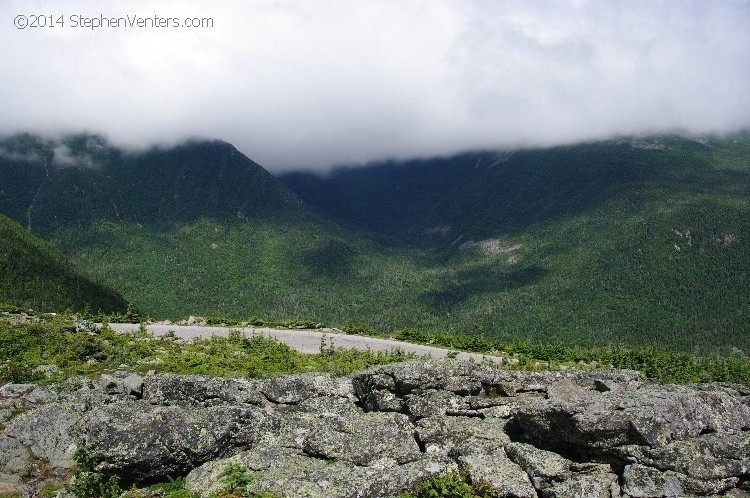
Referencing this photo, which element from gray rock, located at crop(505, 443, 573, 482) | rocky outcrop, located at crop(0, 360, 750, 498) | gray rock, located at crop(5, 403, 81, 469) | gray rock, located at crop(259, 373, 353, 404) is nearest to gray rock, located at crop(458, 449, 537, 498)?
rocky outcrop, located at crop(0, 360, 750, 498)

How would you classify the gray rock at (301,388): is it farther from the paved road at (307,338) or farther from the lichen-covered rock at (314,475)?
the paved road at (307,338)

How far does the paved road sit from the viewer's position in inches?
1277

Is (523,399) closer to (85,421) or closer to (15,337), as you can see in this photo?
(85,421)

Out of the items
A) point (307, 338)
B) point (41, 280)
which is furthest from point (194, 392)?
point (41, 280)

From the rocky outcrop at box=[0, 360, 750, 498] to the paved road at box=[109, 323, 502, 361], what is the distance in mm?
12323

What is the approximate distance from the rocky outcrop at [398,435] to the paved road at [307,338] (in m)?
12.3

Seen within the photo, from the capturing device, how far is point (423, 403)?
60.5ft

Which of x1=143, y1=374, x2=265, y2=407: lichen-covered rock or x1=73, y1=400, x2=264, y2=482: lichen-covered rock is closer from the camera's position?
x1=73, y1=400, x2=264, y2=482: lichen-covered rock

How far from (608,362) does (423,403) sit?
16754 millimetres

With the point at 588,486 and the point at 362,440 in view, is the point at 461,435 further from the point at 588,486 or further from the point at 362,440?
the point at 588,486

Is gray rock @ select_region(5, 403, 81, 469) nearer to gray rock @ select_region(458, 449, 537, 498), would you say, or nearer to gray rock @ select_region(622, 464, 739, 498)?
gray rock @ select_region(458, 449, 537, 498)

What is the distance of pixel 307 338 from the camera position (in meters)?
34.5

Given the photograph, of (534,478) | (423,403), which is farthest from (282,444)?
(534,478)

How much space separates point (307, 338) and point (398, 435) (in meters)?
Answer: 18.4
